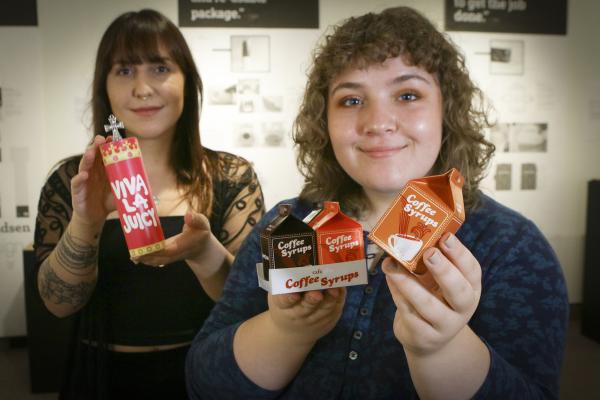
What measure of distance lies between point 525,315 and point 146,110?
44.9 inches

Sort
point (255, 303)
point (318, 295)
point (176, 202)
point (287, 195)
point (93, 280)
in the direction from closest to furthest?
point (318, 295) < point (255, 303) < point (93, 280) < point (176, 202) < point (287, 195)

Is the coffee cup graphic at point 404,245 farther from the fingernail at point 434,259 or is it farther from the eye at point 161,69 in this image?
the eye at point 161,69

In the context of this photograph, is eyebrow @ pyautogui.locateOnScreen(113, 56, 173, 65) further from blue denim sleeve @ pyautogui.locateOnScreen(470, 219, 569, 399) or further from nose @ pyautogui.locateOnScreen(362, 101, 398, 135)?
blue denim sleeve @ pyautogui.locateOnScreen(470, 219, 569, 399)

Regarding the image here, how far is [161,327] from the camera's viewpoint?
1519 millimetres

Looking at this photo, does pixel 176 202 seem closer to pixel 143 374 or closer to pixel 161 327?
pixel 161 327

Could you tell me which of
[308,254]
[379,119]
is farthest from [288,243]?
[379,119]

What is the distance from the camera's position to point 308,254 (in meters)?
0.88

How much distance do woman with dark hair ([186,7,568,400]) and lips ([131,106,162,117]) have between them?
1.74ft

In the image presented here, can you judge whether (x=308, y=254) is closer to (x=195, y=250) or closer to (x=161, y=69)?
(x=195, y=250)

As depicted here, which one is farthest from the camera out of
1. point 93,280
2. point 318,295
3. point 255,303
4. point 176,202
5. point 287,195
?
point 287,195

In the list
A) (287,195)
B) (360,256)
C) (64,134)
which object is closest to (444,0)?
(287,195)

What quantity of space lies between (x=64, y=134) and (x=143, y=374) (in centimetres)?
259

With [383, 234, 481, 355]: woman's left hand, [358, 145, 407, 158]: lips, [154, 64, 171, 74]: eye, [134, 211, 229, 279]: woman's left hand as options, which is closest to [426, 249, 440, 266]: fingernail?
[383, 234, 481, 355]: woman's left hand

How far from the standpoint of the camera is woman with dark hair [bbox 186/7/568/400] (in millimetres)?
784
